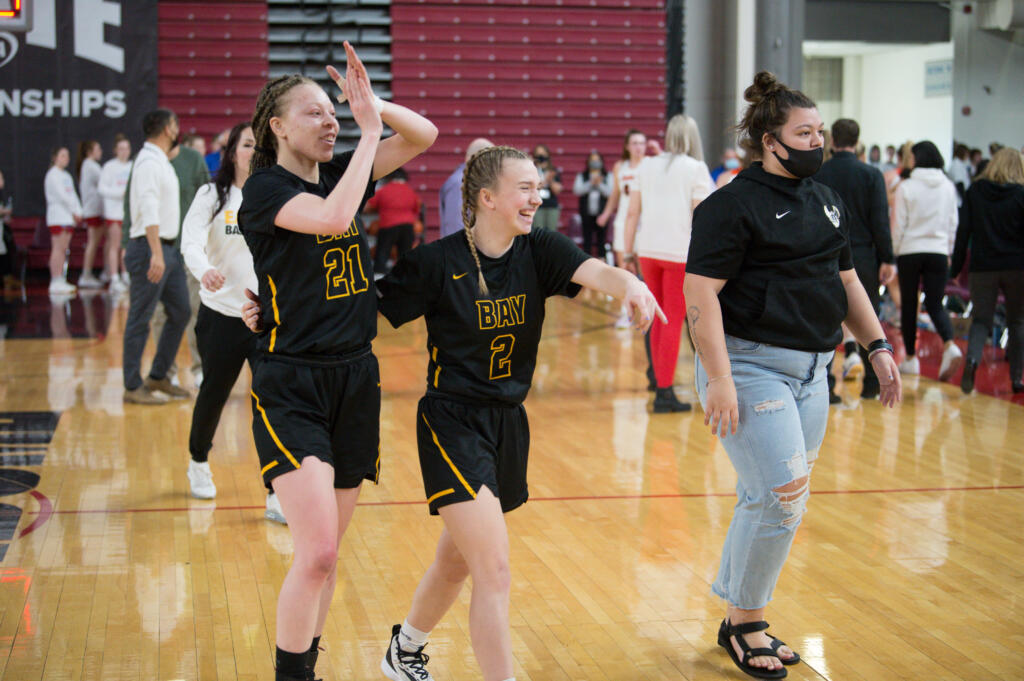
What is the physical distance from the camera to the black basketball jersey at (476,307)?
283 centimetres

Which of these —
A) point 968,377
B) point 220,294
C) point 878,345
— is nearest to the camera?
point 878,345

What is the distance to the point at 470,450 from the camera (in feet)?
9.09

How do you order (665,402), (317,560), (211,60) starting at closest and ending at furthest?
(317,560), (665,402), (211,60)

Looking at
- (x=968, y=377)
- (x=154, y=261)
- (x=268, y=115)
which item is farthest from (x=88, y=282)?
(x=268, y=115)

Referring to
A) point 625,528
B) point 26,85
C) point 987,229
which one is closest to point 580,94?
point 26,85

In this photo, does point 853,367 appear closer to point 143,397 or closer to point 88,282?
point 143,397

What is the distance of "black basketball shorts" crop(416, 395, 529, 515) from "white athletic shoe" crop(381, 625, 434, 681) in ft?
1.75

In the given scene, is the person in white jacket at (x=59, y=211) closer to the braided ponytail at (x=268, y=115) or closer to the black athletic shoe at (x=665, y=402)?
the black athletic shoe at (x=665, y=402)

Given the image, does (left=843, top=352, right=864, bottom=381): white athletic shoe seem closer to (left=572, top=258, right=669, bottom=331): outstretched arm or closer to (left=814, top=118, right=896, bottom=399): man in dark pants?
(left=814, top=118, right=896, bottom=399): man in dark pants

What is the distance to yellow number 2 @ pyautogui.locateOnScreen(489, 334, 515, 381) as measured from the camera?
2.85 meters

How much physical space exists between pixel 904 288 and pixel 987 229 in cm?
83

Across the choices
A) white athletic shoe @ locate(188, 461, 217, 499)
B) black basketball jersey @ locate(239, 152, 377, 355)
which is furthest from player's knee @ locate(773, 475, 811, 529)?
white athletic shoe @ locate(188, 461, 217, 499)

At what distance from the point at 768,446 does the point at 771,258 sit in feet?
1.70

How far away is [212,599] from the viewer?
3805 mm
